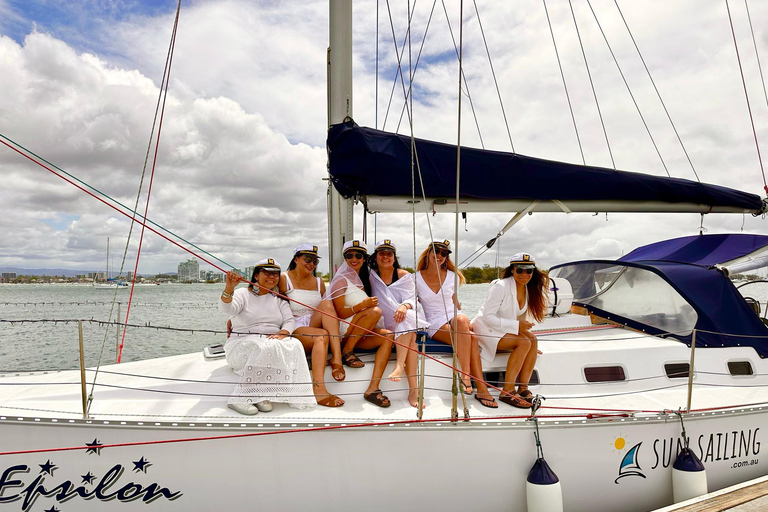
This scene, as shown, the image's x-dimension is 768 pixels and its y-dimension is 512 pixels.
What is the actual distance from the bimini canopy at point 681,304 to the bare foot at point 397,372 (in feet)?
7.58

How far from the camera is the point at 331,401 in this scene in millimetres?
2793

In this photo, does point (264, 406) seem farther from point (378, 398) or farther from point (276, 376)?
point (378, 398)

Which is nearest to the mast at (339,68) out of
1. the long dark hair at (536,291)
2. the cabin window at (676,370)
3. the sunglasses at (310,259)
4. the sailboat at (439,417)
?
the sailboat at (439,417)

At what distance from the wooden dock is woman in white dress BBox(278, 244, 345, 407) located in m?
2.08

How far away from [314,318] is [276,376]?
55 centimetres

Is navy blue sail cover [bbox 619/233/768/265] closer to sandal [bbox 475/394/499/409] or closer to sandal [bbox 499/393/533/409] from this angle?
sandal [bbox 499/393/533/409]

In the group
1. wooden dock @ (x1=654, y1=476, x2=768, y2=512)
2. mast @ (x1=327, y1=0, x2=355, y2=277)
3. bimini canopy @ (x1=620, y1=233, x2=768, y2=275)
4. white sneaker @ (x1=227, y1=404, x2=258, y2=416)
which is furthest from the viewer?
bimini canopy @ (x1=620, y1=233, x2=768, y2=275)

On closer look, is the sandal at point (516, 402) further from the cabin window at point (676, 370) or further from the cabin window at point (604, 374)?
the cabin window at point (676, 370)

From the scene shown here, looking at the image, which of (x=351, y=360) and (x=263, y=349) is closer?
(x=263, y=349)

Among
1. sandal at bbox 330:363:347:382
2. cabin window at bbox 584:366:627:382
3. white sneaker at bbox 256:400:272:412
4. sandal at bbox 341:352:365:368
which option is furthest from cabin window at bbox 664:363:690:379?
white sneaker at bbox 256:400:272:412

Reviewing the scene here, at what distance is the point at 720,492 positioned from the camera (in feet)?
9.48

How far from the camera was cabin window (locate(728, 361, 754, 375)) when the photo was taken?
3.72m

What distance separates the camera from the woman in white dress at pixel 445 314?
3.08 metres

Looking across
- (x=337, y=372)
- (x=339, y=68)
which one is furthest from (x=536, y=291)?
(x=339, y=68)
